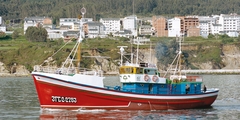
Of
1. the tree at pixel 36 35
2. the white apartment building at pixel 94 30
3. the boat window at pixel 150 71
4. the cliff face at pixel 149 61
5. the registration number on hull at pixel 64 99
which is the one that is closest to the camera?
the registration number on hull at pixel 64 99

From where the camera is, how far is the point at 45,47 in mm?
142500

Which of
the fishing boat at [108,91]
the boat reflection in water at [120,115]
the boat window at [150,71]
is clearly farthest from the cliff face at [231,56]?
the boat reflection in water at [120,115]

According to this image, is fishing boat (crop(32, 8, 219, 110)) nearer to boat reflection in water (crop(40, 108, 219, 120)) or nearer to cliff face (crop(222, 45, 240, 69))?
boat reflection in water (crop(40, 108, 219, 120))

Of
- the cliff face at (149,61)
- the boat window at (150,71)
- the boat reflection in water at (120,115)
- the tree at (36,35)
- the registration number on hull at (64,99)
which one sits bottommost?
the cliff face at (149,61)

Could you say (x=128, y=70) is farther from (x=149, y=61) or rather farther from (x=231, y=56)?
(x=231, y=56)

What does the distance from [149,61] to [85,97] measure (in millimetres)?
88394

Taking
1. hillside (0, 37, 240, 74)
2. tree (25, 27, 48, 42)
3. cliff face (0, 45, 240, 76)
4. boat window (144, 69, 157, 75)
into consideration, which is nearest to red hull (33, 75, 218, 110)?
boat window (144, 69, 157, 75)

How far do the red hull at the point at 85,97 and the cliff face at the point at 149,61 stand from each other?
8032 cm

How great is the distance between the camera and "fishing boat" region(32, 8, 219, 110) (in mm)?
42125

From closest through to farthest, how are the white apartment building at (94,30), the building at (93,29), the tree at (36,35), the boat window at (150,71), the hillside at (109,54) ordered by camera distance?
the boat window at (150,71) → the hillside at (109,54) → the tree at (36,35) → the building at (93,29) → the white apartment building at (94,30)

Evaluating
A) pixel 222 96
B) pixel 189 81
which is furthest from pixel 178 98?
pixel 222 96

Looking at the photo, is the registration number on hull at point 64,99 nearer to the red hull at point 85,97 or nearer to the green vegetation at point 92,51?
the red hull at point 85,97

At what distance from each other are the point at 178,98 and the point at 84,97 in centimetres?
806

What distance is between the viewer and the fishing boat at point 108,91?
138ft
